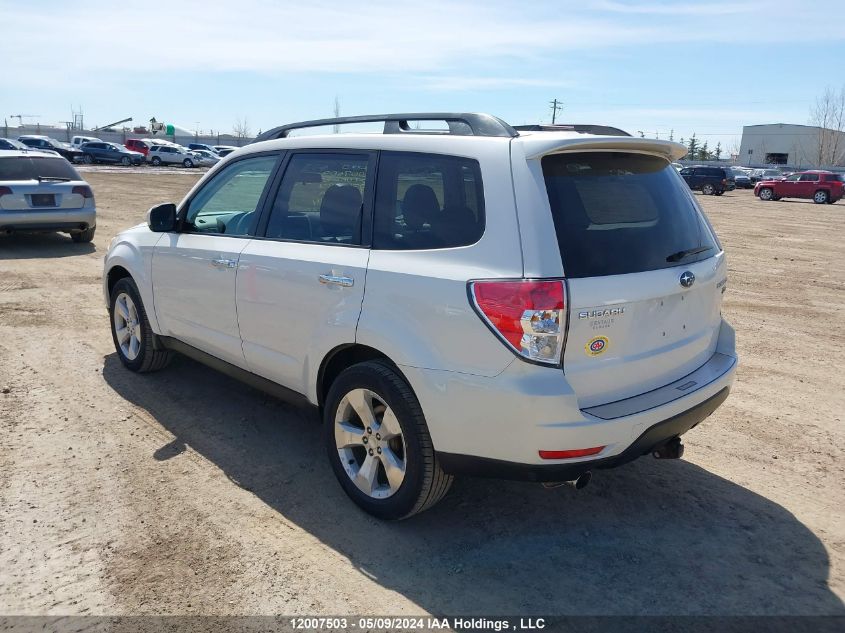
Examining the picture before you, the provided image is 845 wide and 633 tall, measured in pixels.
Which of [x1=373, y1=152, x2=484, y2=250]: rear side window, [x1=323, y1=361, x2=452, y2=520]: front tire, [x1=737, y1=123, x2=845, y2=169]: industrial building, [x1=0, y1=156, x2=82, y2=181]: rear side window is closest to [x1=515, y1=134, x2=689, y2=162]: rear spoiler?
[x1=373, y1=152, x2=484, y2=250]: rear side window

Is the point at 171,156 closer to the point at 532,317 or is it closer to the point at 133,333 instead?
the point at 133,333

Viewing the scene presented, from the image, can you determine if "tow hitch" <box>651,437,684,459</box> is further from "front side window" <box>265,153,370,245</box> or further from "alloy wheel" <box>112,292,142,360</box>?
"alloy wheel" <box>112,292,142,360</box>

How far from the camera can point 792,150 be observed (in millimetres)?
90438

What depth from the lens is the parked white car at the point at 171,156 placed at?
5075cm

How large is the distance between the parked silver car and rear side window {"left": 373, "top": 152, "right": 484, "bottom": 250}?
9.58m

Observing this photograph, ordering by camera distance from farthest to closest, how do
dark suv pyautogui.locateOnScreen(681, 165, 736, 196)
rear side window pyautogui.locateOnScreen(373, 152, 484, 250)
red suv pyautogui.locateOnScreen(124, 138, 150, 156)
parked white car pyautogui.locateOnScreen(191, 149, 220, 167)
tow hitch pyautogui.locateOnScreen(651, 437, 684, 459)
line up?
red suv pyautogui.locateOnScreen(124, 138, 150, 156) → parked white car pyautogui.locateOnScreen(191, 149, 220, 167) → dark suv pyautogui.locateOnScreen(681, 165, 736, 196) → tow hitch pyautogui.locateOnScreen(651, 437, 684, 459) → rear side window pyautogui.locateOnScreen(373, 152, 484, 250)

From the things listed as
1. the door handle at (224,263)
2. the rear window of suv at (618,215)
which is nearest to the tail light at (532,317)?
the rear window of suv at (618,215)

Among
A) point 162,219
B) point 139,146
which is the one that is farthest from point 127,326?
Answer: point 139,146

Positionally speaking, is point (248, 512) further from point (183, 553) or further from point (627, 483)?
point (627, 483)

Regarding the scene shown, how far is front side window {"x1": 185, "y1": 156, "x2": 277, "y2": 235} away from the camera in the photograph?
448cm

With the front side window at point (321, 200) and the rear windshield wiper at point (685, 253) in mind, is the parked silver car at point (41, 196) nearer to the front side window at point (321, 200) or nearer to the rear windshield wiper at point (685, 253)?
the front side window at point (321, 200)

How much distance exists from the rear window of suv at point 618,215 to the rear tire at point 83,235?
11.0 meters

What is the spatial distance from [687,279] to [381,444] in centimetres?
169

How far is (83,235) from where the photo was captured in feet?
40.5
